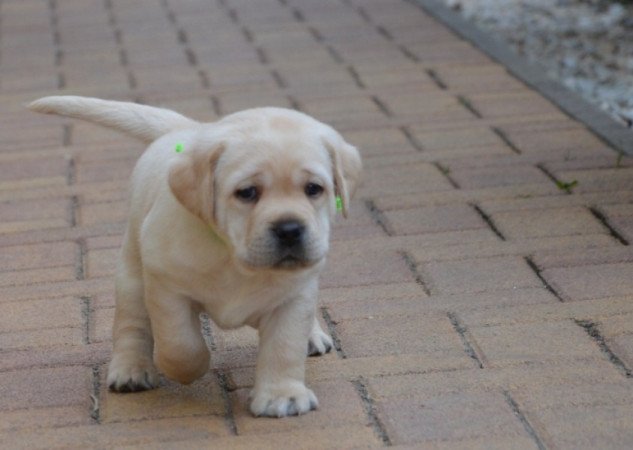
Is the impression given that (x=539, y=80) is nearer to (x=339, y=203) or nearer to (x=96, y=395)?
(x=339, y=203)

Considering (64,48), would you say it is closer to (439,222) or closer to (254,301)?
(439,222)

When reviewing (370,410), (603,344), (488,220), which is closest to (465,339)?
(603,344)

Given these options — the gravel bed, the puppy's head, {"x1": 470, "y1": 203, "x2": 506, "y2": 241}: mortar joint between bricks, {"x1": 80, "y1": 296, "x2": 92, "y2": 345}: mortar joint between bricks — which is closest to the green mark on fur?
{"x1": 470, "y1": 203, "x2": 506, "y2": 241}: mortar joint between bricks

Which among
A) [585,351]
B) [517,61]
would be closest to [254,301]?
[585,351]

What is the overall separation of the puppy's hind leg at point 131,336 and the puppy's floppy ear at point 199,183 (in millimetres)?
430

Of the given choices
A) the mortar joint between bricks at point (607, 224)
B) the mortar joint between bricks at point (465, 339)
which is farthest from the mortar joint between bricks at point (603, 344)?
the mortar joint between bricks at point (607, 224)

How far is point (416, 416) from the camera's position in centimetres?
316

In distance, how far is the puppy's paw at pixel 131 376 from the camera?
3379 mm

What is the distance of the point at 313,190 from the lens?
10.1 feet

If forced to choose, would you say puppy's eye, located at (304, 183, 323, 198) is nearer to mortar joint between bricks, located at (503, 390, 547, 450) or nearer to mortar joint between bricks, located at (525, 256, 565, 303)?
mortar joint between bricks, located at (503, 390, 547, 450)

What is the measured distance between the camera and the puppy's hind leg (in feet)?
11.1

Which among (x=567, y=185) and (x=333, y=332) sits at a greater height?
(x=333, y=332)

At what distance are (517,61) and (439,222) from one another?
2.69 metres

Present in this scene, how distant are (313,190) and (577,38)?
5.39 metres
